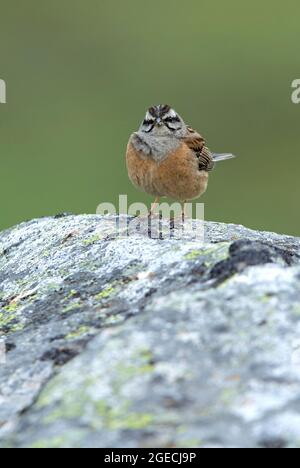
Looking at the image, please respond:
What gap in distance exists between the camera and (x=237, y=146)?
71.4 feet

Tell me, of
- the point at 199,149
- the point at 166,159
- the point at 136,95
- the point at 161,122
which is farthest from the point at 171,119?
the point at 136,95

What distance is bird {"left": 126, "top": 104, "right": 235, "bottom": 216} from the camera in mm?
8227

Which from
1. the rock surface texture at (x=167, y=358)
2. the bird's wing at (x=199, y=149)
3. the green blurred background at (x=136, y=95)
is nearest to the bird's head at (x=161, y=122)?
the bird's wing at (x=199, y=149)

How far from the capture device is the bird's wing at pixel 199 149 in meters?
8.86

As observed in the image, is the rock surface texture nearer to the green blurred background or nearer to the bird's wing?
the bird's wing

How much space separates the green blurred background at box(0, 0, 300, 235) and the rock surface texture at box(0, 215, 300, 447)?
12763mm

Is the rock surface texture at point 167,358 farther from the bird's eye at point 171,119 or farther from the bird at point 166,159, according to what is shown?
the bird's eye at point 171,119

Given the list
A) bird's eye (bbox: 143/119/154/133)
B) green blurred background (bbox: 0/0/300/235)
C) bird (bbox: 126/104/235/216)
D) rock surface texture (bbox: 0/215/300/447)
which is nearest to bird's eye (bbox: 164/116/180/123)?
bird (bbox: 126/104/235/216)

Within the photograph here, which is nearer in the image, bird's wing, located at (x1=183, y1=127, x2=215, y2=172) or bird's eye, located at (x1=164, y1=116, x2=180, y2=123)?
bird's eye, located at (x1=164, y1=116, x2=180, y2=123)

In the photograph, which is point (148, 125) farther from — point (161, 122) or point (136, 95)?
point (136, 95)

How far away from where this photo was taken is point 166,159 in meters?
8.33

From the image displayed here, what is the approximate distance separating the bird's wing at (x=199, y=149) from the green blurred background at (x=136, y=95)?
25.3ft

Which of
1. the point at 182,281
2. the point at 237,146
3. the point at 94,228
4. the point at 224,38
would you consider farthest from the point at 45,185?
the point at 182,281
